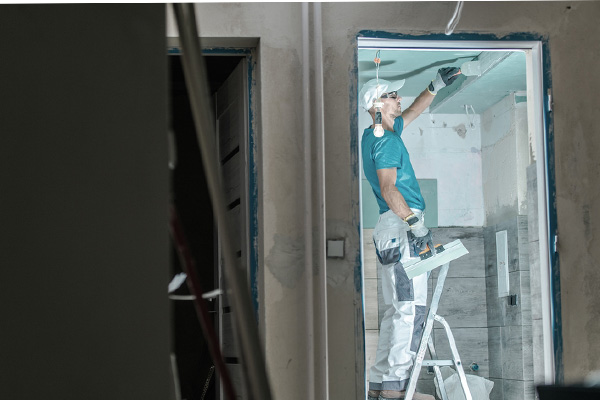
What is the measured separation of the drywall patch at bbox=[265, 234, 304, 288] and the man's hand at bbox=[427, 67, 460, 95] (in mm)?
1083

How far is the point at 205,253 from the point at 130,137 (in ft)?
16.5

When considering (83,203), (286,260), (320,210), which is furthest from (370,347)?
(83,203)

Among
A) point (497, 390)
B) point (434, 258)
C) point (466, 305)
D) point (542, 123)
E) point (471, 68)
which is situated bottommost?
point (497, 390)

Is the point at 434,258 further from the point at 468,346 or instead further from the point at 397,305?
the point at 468,346

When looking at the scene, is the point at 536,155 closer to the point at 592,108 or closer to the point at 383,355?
the point at 592,108

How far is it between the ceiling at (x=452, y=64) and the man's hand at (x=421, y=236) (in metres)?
0.60

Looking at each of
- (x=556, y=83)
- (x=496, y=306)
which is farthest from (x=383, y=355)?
(x=556, y=83)

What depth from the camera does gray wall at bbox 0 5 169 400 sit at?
2.71 ft

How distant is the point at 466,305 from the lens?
13.4 feet

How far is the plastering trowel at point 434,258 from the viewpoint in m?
3.86

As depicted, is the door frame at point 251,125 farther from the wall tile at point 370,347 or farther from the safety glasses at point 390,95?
the safety glasses at point 390,95

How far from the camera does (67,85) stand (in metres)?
0.85

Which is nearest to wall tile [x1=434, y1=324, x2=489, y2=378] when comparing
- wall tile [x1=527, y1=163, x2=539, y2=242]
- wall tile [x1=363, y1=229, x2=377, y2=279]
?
wall tile [x1=363, y1=229, x2=377, y2=279]

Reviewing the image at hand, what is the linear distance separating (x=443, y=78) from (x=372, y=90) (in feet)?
1.33
